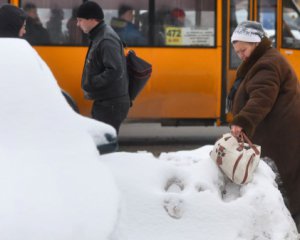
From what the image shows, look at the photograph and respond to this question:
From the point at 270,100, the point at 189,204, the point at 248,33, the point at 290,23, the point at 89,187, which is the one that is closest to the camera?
the point at 89,187

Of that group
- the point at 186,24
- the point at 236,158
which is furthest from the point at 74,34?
the point at 236,158

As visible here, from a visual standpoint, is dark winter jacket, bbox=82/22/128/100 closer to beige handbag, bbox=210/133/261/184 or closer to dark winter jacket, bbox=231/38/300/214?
dark winter jacket, bbox=231/38/300/214

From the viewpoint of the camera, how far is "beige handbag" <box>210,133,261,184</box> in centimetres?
421

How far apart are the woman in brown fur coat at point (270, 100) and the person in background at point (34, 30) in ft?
17.0

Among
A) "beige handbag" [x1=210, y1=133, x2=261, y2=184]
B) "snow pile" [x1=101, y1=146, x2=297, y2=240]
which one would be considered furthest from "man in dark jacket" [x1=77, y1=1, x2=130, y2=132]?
"snow pile" [x1=101, y1=146, x2=297, y2=240]

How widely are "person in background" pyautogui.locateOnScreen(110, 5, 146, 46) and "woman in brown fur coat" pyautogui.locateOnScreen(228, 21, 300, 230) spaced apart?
503 centimetres

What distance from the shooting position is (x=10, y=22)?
6.05 metres

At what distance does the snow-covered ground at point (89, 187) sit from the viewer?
10.3ft

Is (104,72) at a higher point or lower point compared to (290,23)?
lower

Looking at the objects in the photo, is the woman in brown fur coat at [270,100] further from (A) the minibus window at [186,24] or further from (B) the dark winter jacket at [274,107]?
(A) the minibus window at [186,24]

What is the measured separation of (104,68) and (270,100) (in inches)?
73.6

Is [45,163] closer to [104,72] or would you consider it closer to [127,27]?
[104,72]

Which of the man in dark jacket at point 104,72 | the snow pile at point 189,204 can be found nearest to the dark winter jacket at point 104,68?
the man in dark jacket at point 104,72

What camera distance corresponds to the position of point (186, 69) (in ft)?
34.8
